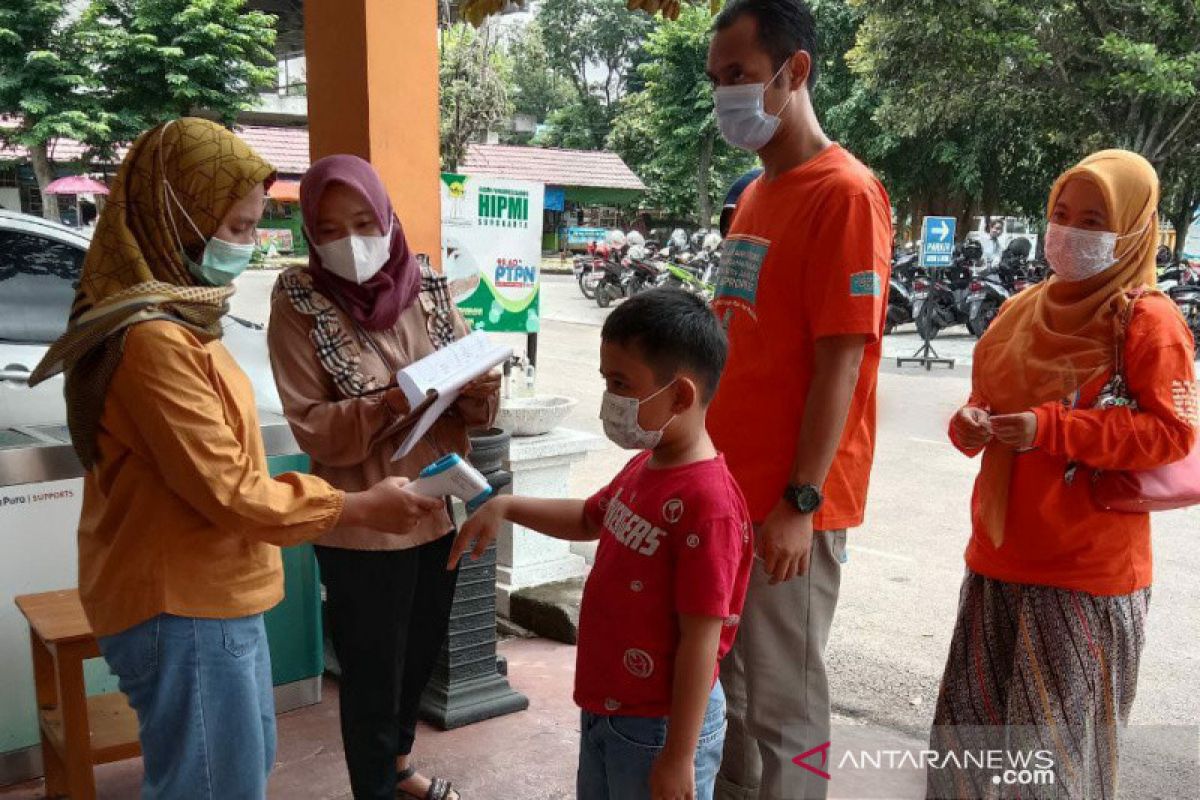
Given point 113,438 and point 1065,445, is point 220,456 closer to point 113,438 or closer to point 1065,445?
point 113,438

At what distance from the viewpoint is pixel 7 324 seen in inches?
145

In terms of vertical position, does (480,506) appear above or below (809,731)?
above

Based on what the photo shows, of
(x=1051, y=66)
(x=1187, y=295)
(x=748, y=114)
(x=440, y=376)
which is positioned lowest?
(x=1187, y=295)

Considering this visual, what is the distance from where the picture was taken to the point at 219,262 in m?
1.72

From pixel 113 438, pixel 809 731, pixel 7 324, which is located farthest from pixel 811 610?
pixel 7 324

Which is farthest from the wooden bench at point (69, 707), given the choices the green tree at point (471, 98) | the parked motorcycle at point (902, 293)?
the parked motorcycle at point (902, 293)

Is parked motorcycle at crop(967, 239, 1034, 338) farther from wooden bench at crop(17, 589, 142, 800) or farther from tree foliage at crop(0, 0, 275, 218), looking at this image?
tree foliage at crop(0, 0, 275, 218)

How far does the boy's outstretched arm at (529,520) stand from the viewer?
1782 mm

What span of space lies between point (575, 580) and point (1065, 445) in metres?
2.37

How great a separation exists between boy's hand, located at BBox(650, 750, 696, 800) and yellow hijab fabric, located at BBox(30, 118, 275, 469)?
1.04 m

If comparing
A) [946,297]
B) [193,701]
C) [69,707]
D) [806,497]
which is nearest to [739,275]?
[806,497]

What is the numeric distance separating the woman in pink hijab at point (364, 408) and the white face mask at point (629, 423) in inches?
25.0

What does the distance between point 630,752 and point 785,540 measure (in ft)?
1.87

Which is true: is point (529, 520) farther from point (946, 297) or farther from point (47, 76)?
point (47, 76)
